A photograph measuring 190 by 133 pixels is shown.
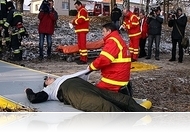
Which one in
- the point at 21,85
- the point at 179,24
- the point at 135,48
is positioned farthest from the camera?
the point at 179,24

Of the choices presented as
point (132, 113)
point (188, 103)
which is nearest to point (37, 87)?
point (132, 113)

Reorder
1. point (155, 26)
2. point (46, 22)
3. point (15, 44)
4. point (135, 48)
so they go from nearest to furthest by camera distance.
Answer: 1. point (15, 44)
2. point (46, 22)
3. point (135, 48)
4. point (155, 26)

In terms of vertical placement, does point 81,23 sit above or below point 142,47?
above

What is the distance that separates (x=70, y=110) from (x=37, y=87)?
177 centimetres

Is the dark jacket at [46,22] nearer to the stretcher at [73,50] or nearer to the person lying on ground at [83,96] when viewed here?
the stretcher at [73,50]

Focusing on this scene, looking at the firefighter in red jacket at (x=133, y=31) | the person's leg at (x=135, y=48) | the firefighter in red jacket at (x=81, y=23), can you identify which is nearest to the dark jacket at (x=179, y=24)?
the firefighter in red jacket at (x=133, y=31)

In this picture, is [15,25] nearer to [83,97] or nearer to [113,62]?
[113,62]

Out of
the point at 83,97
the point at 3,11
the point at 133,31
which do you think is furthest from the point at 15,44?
the point at 83,97

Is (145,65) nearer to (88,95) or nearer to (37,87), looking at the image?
(37,87)

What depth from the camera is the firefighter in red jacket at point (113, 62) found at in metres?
5.56

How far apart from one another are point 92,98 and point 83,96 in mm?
133

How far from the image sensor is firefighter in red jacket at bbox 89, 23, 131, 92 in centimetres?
556

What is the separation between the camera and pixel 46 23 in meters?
11.0

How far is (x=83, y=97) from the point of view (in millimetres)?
5074
